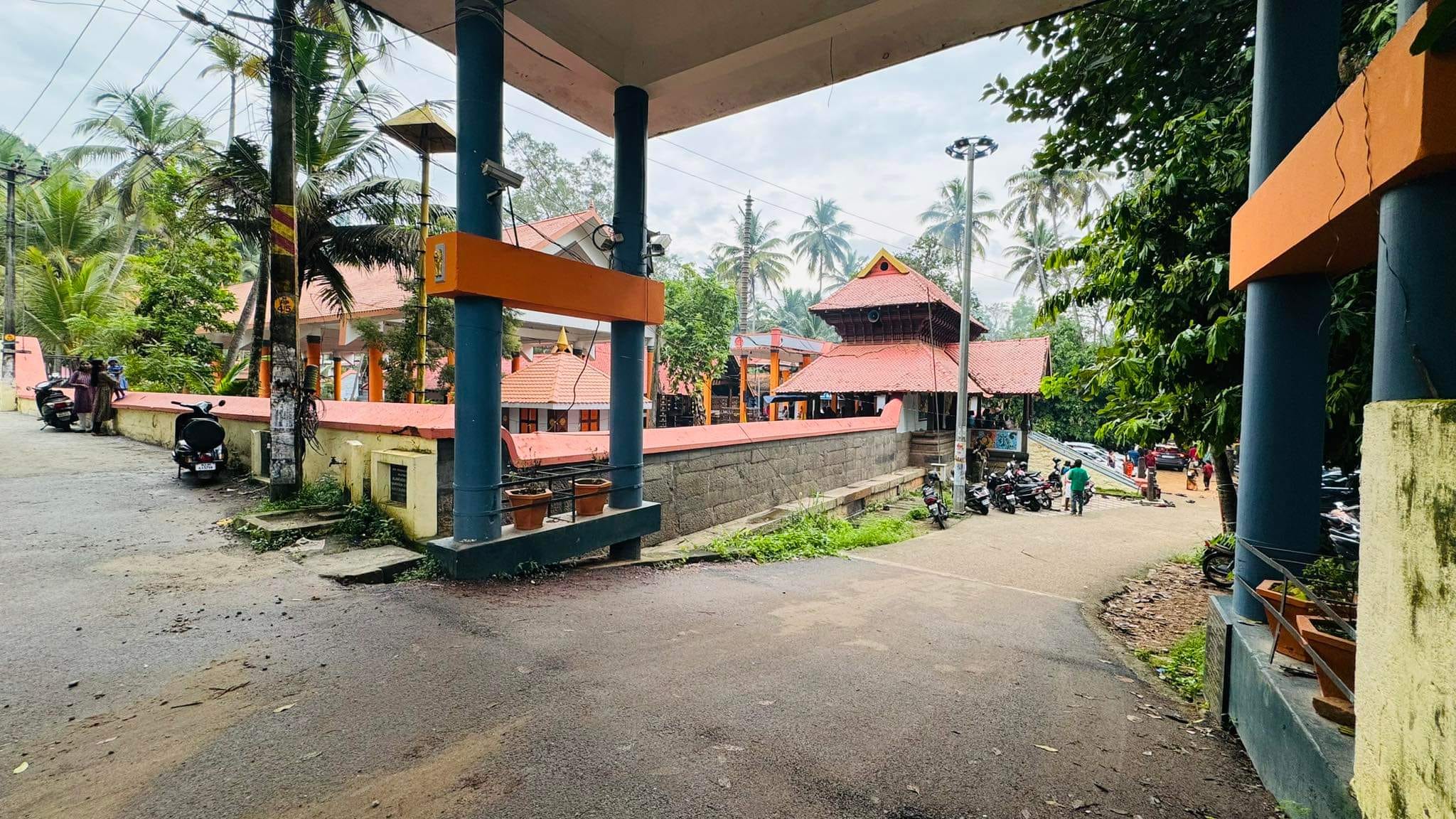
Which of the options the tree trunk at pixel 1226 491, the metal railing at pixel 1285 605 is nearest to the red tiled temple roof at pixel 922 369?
the tree trunk at pixel 1226 491

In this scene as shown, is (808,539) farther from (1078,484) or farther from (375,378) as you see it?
(375,378)

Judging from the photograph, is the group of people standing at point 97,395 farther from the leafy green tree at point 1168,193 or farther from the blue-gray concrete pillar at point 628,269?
the leafy green tree at point 1168,193

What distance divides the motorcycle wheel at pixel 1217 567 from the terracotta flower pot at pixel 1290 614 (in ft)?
19.0

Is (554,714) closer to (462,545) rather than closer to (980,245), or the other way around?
(462,545)

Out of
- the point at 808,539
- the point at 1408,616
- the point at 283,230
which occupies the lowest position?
the point at 808,539

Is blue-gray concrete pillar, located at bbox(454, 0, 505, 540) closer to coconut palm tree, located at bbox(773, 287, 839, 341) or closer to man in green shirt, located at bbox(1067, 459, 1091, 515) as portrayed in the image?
man in green shirt, located at bbox(1067, 459, 1091, 515)

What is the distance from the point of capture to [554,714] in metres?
3.01

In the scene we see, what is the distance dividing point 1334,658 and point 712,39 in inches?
256

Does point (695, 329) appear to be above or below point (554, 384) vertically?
above

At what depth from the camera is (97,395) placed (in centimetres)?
1181

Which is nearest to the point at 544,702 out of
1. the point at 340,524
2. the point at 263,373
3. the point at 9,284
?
the point at 340,524


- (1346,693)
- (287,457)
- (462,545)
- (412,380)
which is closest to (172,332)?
(412,380)

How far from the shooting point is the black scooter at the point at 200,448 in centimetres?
788

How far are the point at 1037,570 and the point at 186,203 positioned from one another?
53.8 ft
